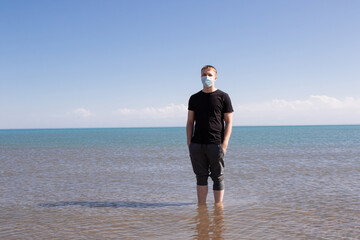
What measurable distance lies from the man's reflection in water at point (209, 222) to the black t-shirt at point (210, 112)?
1.28 m

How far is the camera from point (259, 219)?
5.32 meters

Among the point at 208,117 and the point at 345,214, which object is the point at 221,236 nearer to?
the point at 208,117

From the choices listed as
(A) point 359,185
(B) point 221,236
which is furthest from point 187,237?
(A) point 359,185

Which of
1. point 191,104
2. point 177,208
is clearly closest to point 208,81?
point 191,104

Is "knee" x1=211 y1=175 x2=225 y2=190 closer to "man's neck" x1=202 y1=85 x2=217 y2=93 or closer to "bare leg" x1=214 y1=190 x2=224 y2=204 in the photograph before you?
"bare leg" x1=214 y1=190 x2=224 y2=204

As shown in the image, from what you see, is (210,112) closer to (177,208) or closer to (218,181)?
(218,181)

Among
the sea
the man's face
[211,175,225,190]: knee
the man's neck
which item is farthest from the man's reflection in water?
the man's face

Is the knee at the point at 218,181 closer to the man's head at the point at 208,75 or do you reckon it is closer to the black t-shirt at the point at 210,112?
the black t-shirt at the point at 210,112

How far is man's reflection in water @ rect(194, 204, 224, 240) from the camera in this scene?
458cm

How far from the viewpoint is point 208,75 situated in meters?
5.39

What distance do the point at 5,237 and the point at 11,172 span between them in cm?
853

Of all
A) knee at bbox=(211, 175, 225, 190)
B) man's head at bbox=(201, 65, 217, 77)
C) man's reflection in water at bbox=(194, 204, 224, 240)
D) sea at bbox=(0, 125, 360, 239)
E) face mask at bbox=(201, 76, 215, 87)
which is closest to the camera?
man's reflection in water at bbox=(194, 204, 224, 240)

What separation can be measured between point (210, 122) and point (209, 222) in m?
1.64

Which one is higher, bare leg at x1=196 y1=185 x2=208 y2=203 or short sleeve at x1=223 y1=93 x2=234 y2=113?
short sleeve at x1=223 y1=93 x2=234 y2=113
